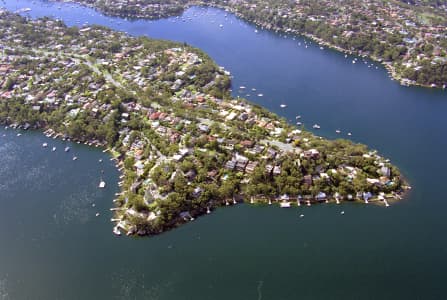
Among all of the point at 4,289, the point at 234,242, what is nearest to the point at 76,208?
the point at 4,289

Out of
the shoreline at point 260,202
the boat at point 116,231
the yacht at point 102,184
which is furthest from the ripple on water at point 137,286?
the yacht at point 102,184

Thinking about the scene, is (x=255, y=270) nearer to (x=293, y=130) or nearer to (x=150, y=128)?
(x=293, y=130)

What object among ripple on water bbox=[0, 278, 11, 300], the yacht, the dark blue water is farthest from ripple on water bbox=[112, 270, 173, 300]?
the yacht

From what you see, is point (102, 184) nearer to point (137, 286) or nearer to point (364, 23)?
point (137, 286)

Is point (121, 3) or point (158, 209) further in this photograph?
point (121, 3)

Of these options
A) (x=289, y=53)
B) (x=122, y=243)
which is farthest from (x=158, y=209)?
(x=289, y=53)

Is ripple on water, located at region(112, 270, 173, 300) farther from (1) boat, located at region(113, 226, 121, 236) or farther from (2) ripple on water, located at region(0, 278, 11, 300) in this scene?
(2) ripple on water, located at region(0, 278, 11, 300)

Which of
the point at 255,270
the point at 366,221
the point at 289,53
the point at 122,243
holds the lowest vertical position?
the point at 122,243
